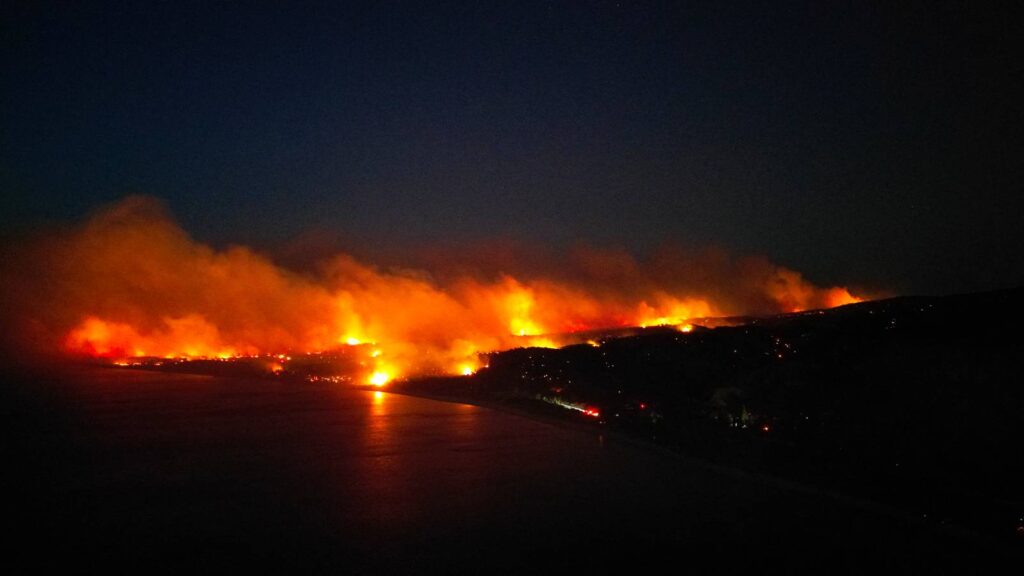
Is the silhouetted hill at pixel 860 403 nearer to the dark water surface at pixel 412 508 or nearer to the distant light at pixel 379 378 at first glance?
the dark water surface at pixel 412 508

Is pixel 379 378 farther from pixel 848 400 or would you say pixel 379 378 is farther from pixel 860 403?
pixel 860 403

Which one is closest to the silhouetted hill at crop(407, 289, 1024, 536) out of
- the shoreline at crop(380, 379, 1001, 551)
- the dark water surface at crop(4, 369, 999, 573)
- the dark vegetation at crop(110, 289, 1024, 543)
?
the dark vegetation at crop(110, 289, 1024, 543)

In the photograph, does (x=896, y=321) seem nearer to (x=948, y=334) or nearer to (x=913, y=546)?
(x=948, y=334)

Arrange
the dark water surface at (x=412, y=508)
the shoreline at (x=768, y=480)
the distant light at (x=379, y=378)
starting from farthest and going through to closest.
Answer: the distant light at (x=379, y=378), the shoreline at (x=768, y=480), the dark water surface at (x=412, y=508)

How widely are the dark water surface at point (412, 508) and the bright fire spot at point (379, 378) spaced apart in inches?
568

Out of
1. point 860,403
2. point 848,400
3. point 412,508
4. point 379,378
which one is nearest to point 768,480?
point 412,508

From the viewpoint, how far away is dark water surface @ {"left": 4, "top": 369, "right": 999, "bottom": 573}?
7.29 meters

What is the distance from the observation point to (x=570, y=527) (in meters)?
8.34

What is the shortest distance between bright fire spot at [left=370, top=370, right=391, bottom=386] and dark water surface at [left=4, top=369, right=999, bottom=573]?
14427 mm

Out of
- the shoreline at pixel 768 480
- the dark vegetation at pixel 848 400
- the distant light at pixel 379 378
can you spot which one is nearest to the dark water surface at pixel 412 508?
the shoreline at pixel 768 480

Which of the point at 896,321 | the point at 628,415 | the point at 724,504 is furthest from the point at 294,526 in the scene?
the point at 896,321

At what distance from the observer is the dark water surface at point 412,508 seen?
729 cm

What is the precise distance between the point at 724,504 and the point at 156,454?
1193cm

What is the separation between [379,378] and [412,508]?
24971 mm
